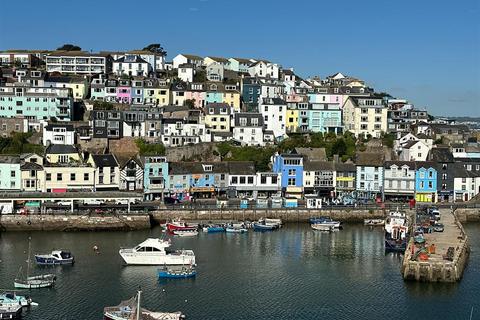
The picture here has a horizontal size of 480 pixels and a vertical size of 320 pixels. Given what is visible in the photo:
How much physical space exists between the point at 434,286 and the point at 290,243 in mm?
8677

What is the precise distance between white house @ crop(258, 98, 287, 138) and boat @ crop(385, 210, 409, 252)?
63.1 feet

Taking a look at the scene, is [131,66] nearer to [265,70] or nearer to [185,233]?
[265,70]

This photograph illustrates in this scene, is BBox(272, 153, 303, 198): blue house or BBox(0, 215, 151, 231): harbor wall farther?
BBox(272, 153, 303, 198): blue house

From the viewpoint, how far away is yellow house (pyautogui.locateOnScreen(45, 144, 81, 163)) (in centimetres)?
4128

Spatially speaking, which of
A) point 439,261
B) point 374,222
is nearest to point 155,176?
point 374,222

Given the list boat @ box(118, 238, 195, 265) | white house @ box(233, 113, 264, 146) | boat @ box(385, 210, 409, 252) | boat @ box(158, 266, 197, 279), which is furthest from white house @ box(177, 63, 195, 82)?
boat @ box(158, 266, 197, 279)

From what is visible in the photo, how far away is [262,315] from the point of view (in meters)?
21.7

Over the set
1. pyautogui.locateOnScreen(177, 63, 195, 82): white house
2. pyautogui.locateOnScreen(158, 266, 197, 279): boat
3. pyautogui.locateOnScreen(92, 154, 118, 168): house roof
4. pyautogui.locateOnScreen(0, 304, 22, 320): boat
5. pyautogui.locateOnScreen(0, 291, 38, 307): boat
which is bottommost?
pyautogui.locateOnScreen(0, 304, 22, 320): boat

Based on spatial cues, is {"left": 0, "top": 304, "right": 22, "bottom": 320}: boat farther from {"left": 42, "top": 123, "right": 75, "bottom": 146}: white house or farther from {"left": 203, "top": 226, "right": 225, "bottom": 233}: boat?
{"left": 42, "top": 123, "right": 75, "bottom": 146}: white house

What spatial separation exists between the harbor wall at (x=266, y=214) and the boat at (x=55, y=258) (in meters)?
9.50

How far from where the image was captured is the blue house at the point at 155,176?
134 feet

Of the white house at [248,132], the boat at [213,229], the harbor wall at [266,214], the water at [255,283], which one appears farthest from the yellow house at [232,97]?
the water at [255,283]

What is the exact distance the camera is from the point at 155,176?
41.1 meters

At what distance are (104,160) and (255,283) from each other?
17.6 meters
